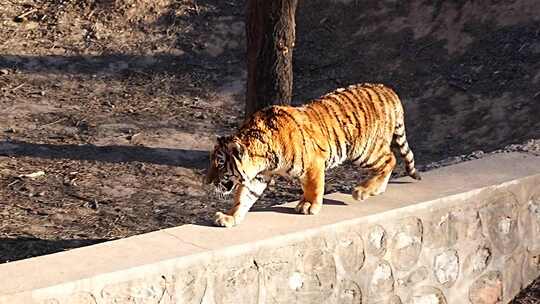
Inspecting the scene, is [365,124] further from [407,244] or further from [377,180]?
[407,244]

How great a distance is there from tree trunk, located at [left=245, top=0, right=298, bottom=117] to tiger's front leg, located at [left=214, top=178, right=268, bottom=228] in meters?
4.37

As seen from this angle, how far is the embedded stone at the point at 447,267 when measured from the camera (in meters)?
5.55

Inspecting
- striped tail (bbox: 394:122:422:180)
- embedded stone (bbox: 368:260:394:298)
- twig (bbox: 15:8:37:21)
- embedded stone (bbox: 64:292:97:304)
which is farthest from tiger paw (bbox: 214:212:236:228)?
twig (bbox: 15:8:37:21)

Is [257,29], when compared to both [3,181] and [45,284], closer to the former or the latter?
[3,181]

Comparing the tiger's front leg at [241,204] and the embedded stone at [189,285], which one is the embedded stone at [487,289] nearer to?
the tiger's front leg at [241,204]

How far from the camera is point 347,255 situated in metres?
5.01

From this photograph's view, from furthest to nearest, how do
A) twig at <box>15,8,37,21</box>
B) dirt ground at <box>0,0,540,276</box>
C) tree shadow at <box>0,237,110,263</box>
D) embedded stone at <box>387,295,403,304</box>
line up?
twig at <box>15,8,37,21</box> < dirt ground at <box>0,0,540,276</box> < tree shadow at <box>0,237,110,263</box> < embedded stone at <box>387,295,403,304</box>

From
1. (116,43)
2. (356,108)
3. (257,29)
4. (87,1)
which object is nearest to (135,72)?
(116,43)

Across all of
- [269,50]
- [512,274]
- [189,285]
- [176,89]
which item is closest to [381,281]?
[512,274]

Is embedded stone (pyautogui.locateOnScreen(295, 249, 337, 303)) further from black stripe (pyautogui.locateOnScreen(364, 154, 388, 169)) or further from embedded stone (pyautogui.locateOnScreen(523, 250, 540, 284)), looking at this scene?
embedded stone (pyautogui.locateOnScreen(523, 250, 540, 284))

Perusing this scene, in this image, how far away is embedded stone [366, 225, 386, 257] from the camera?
510 cm

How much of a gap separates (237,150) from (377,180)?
42.9 inches

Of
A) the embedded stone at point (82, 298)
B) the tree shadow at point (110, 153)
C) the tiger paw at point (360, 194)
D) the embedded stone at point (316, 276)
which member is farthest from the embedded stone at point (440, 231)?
the tree shadow at point (110, 153)

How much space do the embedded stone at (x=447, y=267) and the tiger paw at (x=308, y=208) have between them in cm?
90
